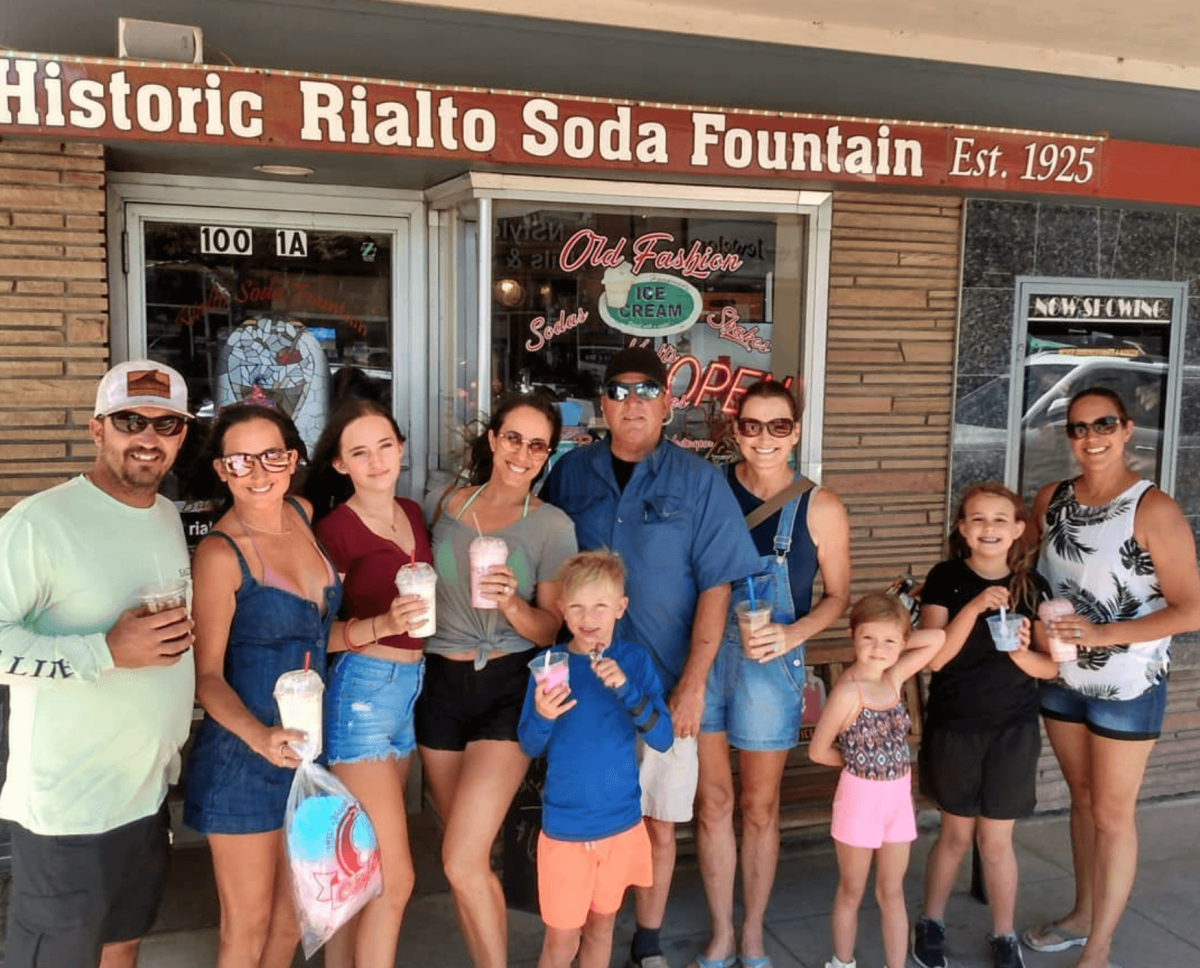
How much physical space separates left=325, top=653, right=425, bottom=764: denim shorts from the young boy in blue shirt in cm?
35

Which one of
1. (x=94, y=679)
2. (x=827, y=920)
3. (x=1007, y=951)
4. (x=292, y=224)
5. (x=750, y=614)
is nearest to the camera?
(x=94, y=679)

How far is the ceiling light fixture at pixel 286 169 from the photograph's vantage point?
4.03 m

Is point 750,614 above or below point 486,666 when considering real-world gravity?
above

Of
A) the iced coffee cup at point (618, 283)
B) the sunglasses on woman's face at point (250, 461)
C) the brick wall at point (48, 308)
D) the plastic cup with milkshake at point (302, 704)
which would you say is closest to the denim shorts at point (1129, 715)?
the iced coffee cup at point (618, 283)

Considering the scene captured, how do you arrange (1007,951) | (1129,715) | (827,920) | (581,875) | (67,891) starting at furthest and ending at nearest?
(827,920), (1007,951), (1129,715), (581,875), (67,891)

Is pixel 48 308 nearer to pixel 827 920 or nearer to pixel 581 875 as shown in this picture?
pixel 581 875

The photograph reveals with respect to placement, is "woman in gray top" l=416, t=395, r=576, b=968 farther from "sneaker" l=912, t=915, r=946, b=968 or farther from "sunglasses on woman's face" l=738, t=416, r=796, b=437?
"sneaker" l=912, t=915, r=946, b=968

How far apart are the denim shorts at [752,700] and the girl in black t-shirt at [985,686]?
0.47m

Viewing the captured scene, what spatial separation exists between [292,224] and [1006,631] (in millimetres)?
3148

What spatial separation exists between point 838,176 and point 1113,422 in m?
1.21

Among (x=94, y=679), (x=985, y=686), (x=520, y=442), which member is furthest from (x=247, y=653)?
(x=985, y=686)

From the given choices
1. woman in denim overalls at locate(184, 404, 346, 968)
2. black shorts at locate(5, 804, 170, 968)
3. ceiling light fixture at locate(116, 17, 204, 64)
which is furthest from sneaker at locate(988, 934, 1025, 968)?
ceiling light fixture at locate(116, 17, 204, 64)

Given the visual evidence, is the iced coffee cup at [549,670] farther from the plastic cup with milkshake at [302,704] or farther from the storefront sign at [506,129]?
the storefront sign at [506,129]

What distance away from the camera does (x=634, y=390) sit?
3.35 m
